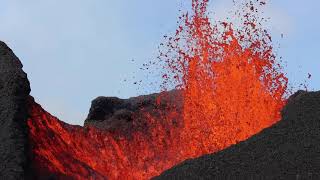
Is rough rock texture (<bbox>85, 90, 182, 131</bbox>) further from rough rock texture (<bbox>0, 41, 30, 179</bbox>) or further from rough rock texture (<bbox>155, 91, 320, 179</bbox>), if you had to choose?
rough rock texture (<bbox>155, 91, 320, 179</bbox>)

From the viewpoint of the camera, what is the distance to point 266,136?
12.0 meters

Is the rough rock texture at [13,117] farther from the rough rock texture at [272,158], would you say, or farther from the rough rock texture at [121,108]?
the rough rock texture at [121,108]

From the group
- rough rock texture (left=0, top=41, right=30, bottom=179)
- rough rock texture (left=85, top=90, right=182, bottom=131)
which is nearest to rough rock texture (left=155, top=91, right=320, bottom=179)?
rough rock texture (left=0, top=41, right=30, bottom=179)

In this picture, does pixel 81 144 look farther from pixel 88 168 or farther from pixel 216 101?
pixel 216 101

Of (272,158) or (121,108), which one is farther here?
(121,108)

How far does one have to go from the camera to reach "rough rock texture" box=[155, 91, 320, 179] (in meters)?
10.6

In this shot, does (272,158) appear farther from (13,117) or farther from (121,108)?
(121,108)

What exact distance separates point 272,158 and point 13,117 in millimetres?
5916

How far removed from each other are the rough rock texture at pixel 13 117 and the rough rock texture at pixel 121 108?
8.67 meters

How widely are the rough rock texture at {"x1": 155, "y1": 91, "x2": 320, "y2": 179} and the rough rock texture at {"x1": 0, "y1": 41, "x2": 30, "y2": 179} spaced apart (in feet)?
11.0

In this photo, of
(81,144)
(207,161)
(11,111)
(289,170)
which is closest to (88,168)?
(81,144)

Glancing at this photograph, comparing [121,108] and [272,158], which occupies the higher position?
[121,108]

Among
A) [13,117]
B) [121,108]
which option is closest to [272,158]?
[13,117]

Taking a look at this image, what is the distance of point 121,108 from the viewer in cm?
2522
